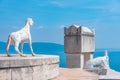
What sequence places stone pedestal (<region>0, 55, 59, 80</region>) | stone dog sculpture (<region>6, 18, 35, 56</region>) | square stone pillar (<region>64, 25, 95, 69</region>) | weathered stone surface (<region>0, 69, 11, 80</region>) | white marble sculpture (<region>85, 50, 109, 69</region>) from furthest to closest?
white marble sculpture (<region>85, 50, 109, 69</region>) → square stone pillar (<region>64, 25, 95, 69</region>) → stone dog sculpture (<region>6, 18, 35, 56</region>) → stone pedestal (<region>0, 55, 59, 80</region>) → weathered stone surface (<region>0, 69, 11, 80</region>)

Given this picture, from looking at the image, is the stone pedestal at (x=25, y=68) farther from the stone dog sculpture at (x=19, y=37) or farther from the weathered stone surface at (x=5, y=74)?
the stone dog sculpture at (x=19, y=37)

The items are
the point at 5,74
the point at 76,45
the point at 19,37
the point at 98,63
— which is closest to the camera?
the point at 5,74

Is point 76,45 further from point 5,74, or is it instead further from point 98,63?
point 5,74

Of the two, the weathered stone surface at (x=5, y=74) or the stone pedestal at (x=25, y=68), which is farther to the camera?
the stone pedestal at (x=25, y=68)

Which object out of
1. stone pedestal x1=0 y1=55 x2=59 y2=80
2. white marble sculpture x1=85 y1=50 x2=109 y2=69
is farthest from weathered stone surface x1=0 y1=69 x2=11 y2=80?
white marble sculpture x1=85 y1=50 x2=109 y2=69

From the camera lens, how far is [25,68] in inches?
372

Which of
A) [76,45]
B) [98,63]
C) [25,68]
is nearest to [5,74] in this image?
[25,68]

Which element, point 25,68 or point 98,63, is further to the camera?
point 98,63

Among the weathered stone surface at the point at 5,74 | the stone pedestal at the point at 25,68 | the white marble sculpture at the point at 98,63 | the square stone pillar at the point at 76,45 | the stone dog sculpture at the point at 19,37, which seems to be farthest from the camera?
the white marble sculpture at the point at 98,63

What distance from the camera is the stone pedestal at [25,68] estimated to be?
8.96m

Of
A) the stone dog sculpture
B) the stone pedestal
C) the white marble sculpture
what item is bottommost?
the white marble sculpture

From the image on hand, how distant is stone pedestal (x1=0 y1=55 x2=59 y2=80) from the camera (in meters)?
8.96

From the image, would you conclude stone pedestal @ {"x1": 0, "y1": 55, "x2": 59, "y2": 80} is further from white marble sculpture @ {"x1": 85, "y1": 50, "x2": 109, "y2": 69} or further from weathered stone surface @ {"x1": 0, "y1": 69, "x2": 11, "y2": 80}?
white marble sculpture @ {"x1": 85, "y1": 50, "x2": 109, "y2": 69}

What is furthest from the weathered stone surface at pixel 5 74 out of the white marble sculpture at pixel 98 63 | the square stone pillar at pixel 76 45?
the white marble sculpture at pixel 98 63
